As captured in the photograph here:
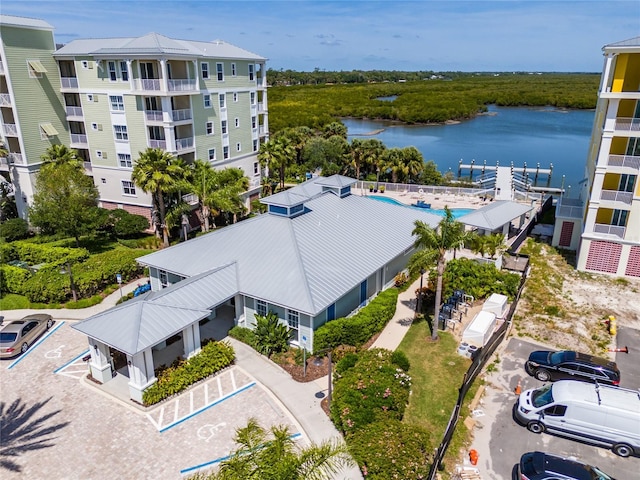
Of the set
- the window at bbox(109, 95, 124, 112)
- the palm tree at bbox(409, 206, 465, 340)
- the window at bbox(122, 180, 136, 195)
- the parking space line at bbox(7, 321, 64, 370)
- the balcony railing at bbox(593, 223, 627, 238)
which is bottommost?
the parking space line at bbox(7, 321, 64, 370)

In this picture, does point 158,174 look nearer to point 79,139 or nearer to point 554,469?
point 79,139

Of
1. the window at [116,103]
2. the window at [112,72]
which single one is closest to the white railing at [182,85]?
the window at [116,103]

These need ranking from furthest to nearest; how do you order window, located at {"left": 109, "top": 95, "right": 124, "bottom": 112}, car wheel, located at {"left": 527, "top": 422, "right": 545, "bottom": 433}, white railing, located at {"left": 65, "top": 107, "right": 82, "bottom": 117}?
white railing, located at {"left": 65, "top": 107, "right": 82, "bottom": 117}
window, located at {"left": 109, "top": 95, "right": 124, "bottom": 112}
car wheel, located at {"left": 527, "top": 422, "right": 545, "bottom": 433}

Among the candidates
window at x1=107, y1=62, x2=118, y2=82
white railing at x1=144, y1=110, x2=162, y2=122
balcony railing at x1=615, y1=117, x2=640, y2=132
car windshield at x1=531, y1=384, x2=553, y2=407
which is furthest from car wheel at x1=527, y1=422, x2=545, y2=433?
window at x1=107, y1=62, x2=118, y2=82

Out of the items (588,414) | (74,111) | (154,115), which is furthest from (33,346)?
(588,414)

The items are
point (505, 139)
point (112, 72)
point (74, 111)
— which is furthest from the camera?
point (505, 139)

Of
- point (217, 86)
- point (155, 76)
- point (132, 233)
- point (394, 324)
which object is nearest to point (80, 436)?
point (394, 324)

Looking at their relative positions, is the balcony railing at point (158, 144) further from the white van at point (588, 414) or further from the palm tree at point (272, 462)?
the white van at point (588, 414)

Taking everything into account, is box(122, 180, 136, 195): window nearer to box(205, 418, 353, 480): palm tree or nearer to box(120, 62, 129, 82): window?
box(120, 62, 129, 82): window
